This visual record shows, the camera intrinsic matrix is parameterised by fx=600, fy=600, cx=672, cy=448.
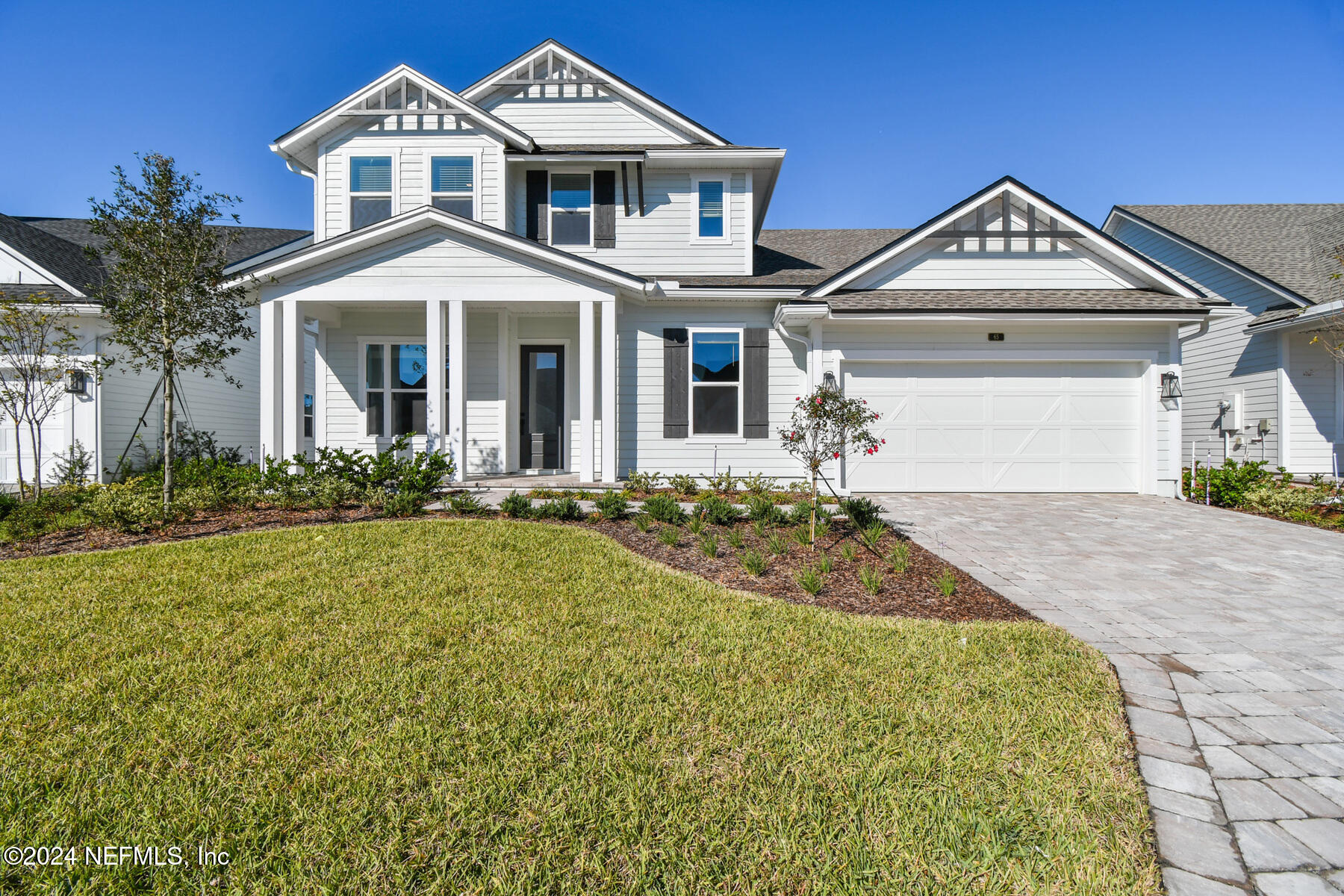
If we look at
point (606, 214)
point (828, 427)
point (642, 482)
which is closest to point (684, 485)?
point (642, 482)

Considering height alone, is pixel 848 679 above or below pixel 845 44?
below

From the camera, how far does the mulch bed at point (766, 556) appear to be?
4.60 meters

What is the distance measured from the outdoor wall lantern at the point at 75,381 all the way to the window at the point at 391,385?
4.26 m

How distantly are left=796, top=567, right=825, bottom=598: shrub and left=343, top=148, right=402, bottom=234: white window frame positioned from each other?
10476mm

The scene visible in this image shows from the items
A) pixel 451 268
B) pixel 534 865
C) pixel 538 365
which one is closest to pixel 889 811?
pixel 534 865

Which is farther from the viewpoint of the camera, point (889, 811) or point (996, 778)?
point (996, 778)

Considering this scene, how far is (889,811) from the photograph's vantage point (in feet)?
7.07

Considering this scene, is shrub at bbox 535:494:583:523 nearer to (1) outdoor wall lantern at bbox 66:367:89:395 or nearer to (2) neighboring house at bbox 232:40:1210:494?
(2) neighboring house at bbox 232:40:1210:494

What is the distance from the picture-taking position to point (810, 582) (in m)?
4.75

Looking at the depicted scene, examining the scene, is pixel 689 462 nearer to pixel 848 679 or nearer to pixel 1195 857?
pixel 848 679

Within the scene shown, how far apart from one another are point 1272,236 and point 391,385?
20.2 meters

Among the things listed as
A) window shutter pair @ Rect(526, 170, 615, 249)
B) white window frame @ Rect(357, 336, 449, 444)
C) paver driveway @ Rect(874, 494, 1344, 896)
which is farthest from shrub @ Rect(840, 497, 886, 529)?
white window frame @ Rect(357, 336, 449, 444)

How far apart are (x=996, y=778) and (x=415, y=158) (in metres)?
12.9

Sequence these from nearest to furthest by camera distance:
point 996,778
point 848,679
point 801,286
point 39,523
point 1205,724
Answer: point 996,778 < point 1205,724 < point 848,679 < point 39,523 < point 801,286
